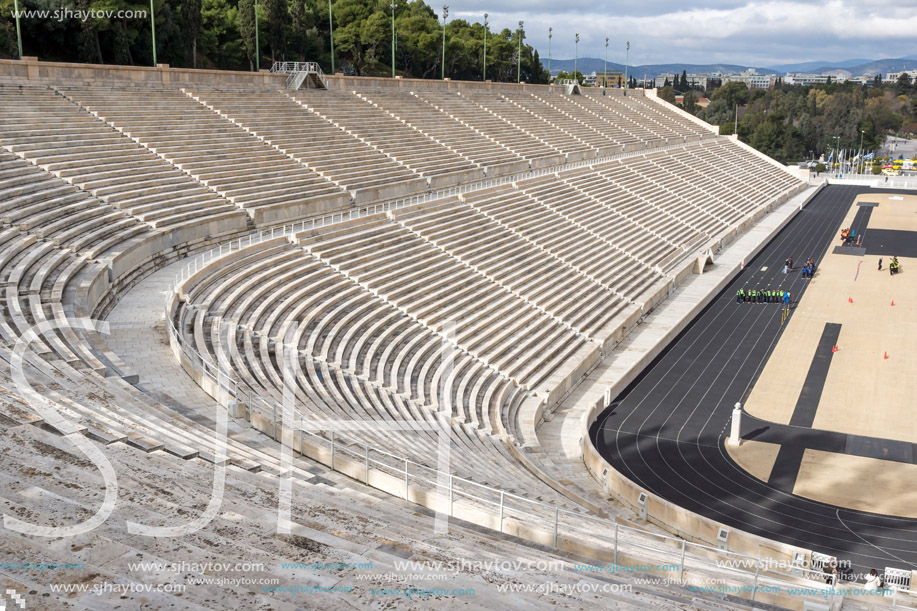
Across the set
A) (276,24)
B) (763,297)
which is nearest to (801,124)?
(276,24)

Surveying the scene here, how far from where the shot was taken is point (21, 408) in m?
8.90

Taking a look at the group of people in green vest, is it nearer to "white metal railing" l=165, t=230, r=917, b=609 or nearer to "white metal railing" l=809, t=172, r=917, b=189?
"white metal railing" l=165, t=230, r=917, b=609

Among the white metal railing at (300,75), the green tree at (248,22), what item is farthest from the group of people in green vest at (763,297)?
the green tree at (248,22)

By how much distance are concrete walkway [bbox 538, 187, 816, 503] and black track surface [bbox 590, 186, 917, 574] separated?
436 mm

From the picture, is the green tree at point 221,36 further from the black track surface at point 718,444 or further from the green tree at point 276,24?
the black track surface at point 718,444

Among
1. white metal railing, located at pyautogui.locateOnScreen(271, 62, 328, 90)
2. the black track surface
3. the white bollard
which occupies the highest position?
white metal railing, located at pyautogui.locateOnScreen(271, 62, 328, 90)

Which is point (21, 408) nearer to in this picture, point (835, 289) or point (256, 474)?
point (256, 474)

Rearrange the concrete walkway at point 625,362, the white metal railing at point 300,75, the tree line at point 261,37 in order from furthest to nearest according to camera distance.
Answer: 1. the tree line at point 261,37
2. the white metal railing at point 300,75
3. the concrete walkway at point 625,362

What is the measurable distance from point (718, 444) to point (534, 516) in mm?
9370

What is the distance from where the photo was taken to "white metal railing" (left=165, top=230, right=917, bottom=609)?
8.02 metres

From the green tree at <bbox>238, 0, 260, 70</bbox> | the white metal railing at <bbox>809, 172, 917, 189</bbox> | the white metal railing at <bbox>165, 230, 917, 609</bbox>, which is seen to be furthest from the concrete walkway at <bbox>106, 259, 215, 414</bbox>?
the white metal railing at <bbox>809, 172, 917, 189</bbox>

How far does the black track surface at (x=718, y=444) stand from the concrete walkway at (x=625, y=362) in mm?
436

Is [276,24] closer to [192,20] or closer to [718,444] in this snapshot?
[192,20]

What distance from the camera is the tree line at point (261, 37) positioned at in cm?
3631
